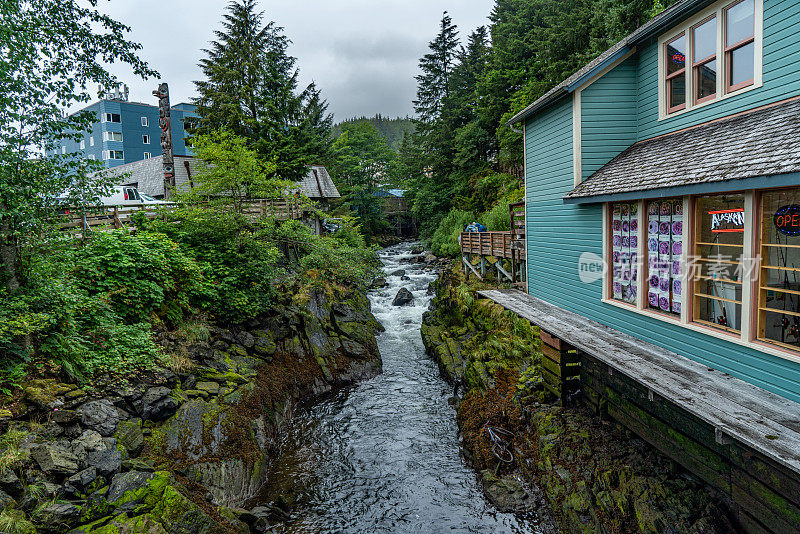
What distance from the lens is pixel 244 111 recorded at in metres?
23.5

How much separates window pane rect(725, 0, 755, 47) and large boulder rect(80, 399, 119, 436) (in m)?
11.8

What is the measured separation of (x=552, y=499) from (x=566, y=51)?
21.3 metres

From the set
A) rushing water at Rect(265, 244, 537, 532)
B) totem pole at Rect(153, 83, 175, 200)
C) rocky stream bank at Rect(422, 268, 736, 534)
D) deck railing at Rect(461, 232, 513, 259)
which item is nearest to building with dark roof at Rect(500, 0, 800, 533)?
rocky stream bank at Rect(422, 268, 736, 534)

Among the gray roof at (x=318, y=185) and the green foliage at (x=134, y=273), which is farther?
the gray roof at (x=318, y=185)

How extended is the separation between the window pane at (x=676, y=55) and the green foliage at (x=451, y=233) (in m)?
18.2

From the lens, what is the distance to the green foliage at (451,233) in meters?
26.7

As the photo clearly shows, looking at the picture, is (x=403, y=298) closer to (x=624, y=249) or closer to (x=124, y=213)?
(x=124, y=213)

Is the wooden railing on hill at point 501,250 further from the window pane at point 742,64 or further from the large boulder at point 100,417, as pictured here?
the large boulder at point 100,417

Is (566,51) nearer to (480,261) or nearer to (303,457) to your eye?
(480,261)

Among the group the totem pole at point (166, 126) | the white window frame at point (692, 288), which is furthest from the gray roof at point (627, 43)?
the totem pole at point (166, 126)

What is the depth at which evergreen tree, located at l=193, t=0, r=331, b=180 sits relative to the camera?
22594mm

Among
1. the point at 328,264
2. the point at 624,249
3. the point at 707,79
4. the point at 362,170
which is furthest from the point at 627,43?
the point at 362,170

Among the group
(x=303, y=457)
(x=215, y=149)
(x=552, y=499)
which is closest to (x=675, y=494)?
Result: (x=552, y=499)

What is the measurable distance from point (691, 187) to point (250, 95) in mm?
22761
